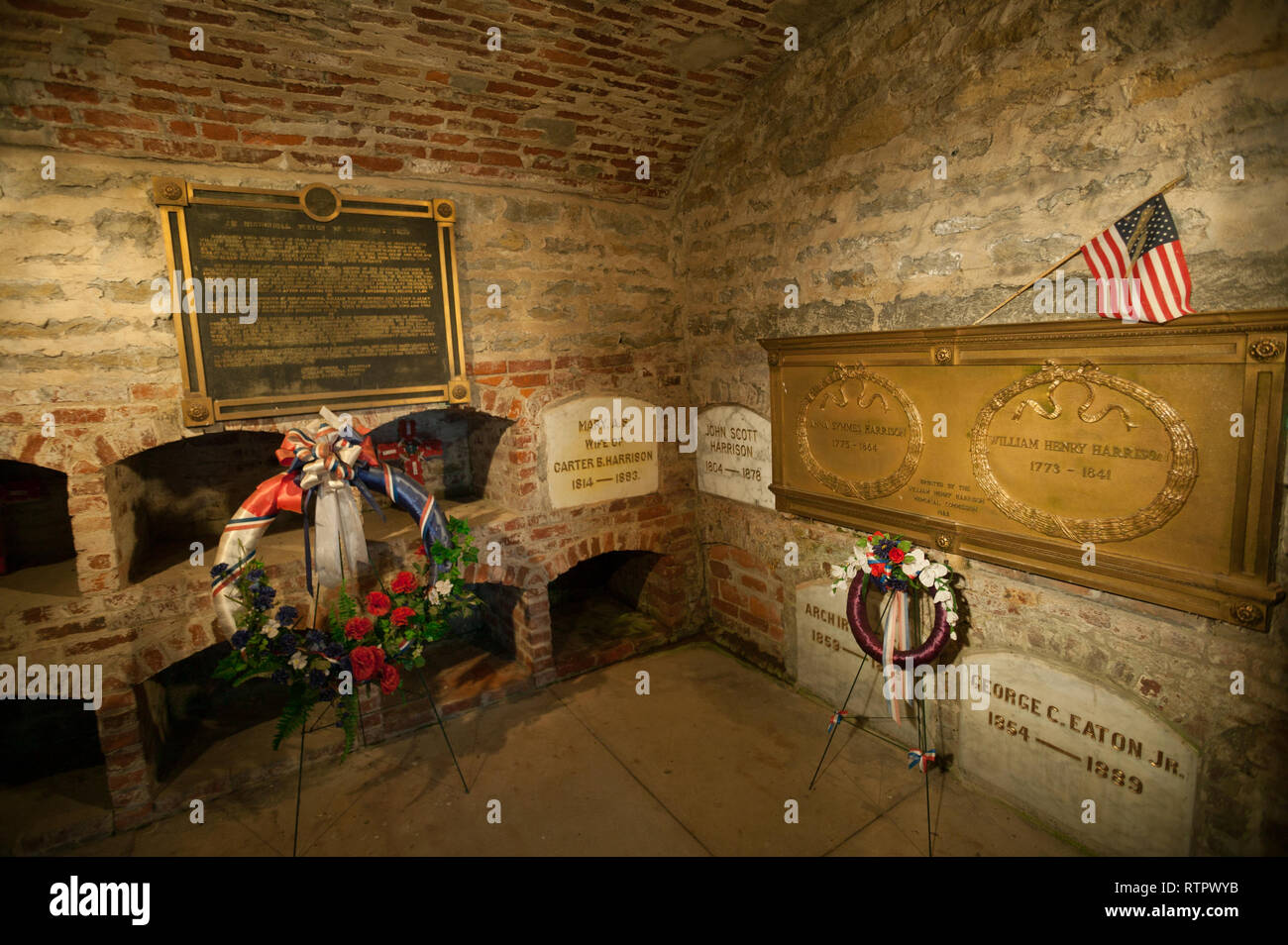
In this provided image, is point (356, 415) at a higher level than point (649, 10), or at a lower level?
lower

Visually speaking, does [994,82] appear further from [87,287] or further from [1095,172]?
[87,287]

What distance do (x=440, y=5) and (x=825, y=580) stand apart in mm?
→ 4028

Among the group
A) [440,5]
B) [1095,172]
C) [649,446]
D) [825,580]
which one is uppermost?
[440,5]

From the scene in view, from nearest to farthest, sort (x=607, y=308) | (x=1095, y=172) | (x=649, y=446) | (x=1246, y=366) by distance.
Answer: (x=1246, y=366)
(x=1095, y=172)
(x=607, y=308)
(x=649, y=446)

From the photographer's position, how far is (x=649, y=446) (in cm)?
540

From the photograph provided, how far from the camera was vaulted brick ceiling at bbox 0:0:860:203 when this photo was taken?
313 cm

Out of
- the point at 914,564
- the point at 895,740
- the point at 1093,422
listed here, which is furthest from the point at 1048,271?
the point at 895,740

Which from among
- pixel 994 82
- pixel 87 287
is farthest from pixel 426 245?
pixel 994 82

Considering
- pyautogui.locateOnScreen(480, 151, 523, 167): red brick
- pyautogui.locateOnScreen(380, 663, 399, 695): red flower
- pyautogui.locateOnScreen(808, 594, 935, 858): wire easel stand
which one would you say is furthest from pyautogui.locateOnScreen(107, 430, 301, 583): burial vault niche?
pyautogui.locateOnScreen(808, 594, 935, 858): wire easel stand

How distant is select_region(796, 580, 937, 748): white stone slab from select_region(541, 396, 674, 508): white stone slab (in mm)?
1549

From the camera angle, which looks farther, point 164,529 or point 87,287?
point 164,529

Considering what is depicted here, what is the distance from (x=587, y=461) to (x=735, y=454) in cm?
116

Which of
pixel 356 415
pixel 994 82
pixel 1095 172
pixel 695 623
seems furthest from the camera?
pixel 695 623

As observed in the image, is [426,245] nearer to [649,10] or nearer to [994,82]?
[649,10]
